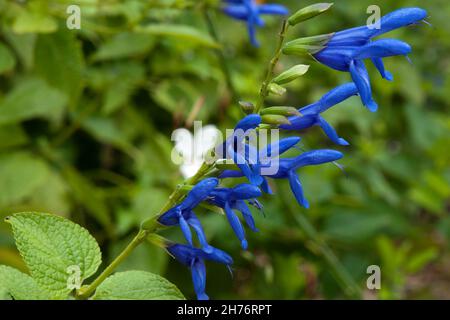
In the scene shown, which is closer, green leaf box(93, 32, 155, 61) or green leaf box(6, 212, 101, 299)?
green leaf box(6, 212, 101, 299)

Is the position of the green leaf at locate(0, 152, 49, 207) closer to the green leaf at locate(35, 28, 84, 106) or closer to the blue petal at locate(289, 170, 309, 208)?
the green leaf at locate(35, 28, 84, 106)

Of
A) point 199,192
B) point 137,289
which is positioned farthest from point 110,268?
point 199,192

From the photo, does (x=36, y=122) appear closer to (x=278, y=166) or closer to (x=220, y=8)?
(x=220, y=8)

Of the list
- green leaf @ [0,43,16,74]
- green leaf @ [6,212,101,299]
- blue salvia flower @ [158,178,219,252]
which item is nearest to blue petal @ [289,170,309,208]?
blue salvia flower @ [158,178,219,252]

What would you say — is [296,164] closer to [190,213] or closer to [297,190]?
[297,190]

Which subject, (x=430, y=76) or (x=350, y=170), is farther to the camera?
(x=430, y=76)

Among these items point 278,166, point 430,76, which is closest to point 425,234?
point 430,76
